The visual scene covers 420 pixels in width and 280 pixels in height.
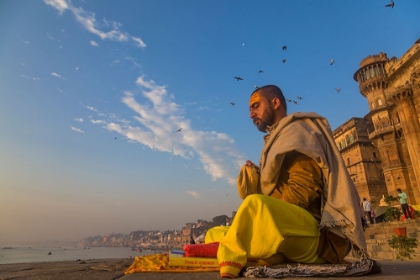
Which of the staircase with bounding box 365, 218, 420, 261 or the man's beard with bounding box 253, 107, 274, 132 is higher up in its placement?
the man's beard with bounding box 253, 107, 274, 132

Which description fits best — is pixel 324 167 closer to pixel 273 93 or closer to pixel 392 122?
pixel 273 93

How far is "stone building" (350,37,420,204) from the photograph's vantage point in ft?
82.8

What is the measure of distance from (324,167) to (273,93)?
1.29m

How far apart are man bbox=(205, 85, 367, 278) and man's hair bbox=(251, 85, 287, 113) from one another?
486mm

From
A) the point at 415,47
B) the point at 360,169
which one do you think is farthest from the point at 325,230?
the point at 360,169

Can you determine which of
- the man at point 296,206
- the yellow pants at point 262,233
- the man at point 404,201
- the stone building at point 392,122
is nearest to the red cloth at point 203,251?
the man at point 296,206

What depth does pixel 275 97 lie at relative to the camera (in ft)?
10.9

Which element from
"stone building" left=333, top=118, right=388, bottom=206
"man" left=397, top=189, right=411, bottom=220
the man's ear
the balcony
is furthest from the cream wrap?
"stone building" left=333, top=118, right=388, bottom=206

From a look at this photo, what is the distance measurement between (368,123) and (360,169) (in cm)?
798

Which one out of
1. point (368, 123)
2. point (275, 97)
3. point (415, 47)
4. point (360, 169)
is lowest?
point (275, 97)

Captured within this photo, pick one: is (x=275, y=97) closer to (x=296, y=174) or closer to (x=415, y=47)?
(x=296, y=174)

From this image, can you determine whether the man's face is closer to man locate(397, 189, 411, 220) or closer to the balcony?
man locate(397, 189, 411, 220)

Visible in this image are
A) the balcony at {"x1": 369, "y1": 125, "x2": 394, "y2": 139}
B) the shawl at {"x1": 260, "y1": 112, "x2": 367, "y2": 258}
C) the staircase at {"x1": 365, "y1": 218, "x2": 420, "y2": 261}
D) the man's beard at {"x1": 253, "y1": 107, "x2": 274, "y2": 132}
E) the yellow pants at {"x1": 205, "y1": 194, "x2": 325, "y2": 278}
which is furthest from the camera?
the balcony at {"x1": 369, "y1": 125, "x2": 394, "y2": 139}

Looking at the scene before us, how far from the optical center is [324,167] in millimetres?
2416
